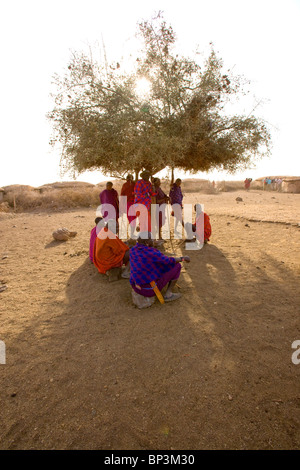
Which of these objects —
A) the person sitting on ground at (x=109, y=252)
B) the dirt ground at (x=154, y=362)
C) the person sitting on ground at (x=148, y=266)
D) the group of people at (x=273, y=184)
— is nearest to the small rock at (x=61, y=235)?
the dirt ground at (x=154, y=362)

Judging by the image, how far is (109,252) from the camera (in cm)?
570

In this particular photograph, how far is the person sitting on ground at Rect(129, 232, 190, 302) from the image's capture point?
4.34 meters

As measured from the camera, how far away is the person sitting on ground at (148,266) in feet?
14.2

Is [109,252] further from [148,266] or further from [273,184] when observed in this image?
[273,184]

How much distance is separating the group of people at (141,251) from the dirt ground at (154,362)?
35 cm

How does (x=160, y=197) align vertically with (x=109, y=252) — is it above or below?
above

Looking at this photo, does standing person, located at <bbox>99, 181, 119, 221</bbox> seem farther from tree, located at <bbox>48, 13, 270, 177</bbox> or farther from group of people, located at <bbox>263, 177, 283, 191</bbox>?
group of people, located at <bbox>263, 177, 283, 191</bbox>

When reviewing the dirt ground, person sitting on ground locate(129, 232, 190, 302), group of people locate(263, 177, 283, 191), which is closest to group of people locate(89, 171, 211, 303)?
person sitting on ground locate(129, 232, 190, 302)

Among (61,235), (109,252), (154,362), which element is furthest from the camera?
(61,235)

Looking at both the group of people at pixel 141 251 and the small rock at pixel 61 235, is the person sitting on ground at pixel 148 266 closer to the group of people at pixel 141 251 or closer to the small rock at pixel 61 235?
the group of people at pixel 141 251

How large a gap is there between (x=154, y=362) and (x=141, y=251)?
1.73 m

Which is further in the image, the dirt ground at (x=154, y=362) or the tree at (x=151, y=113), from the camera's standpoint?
the tree at (x=151, y=113)

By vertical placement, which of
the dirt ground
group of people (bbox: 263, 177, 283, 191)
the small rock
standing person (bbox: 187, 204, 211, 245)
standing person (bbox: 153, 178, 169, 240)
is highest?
group of people (bbox: 263, 177, 283, 191)

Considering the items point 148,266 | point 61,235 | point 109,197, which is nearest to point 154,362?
point 148,266
